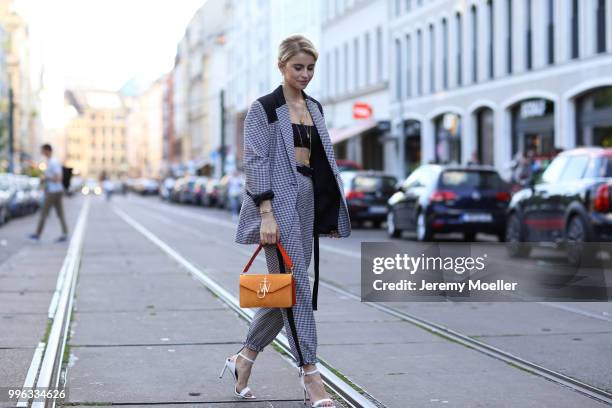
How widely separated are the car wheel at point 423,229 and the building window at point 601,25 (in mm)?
10125

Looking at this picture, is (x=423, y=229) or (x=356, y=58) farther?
(x=356, y=58)

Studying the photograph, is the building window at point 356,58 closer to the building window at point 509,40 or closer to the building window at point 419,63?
the building window at point 419,63

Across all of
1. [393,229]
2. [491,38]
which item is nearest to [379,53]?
[491,38]

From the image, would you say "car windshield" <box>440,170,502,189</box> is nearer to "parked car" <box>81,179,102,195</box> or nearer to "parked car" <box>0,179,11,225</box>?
"parked car" <box>0,179,11,225</box>

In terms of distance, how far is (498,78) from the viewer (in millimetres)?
37375

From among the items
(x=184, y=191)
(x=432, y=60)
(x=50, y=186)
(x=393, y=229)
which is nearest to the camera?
(x=50, y=186)

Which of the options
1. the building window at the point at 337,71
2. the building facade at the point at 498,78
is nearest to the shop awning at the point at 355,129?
the building facade at the point at 498,78

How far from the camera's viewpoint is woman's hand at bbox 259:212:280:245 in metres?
5.92

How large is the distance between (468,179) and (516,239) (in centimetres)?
438

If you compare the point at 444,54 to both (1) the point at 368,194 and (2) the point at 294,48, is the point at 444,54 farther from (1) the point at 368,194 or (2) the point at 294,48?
(2) the point at 294,48

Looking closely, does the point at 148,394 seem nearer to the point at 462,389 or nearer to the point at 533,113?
the point at 462,389

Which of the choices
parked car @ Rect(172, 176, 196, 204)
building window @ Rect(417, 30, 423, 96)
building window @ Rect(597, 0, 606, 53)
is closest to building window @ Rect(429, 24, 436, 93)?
building window @ Rect(417, 30, 423, 96)

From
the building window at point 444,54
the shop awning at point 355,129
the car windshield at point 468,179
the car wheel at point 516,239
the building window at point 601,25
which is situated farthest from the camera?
the shop awning at point 355,129

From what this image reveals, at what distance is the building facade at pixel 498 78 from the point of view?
3117 centimetres
